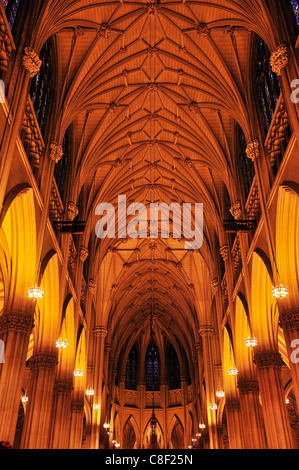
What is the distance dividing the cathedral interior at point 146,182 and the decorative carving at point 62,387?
0.27 feet

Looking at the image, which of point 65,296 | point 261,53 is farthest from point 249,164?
point 65,296

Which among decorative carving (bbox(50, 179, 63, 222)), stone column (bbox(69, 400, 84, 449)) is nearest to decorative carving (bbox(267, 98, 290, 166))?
decorative carving (bbox(50, 179, 63, 222))

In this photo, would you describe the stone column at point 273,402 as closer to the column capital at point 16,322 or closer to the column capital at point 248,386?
the column capital at point 248,386

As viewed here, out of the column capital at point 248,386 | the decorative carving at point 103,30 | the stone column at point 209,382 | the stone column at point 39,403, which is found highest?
the decorative carving at point 103,30

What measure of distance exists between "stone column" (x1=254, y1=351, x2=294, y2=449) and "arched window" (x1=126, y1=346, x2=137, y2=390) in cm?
2630

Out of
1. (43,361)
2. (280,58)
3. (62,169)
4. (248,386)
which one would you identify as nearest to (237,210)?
(280,58)

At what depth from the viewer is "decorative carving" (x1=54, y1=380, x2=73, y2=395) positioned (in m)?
18.9

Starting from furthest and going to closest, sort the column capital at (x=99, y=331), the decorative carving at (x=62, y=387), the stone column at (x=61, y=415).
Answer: the column capital at (x=99, y=331), the decorative carving at (x=62, y=387), the stone column at (x=61, y=415)

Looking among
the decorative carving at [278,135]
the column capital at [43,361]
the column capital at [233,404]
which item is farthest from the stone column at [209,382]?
the decorative carving at [278,135]

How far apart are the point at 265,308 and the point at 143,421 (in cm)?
2570

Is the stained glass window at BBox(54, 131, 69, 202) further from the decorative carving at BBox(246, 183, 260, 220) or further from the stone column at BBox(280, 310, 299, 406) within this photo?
the stone column at BBox(280, 310, 299, 406)

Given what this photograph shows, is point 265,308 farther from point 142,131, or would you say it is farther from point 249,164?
point 142,131

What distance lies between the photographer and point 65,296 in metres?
19.1

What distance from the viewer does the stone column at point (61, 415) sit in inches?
694
